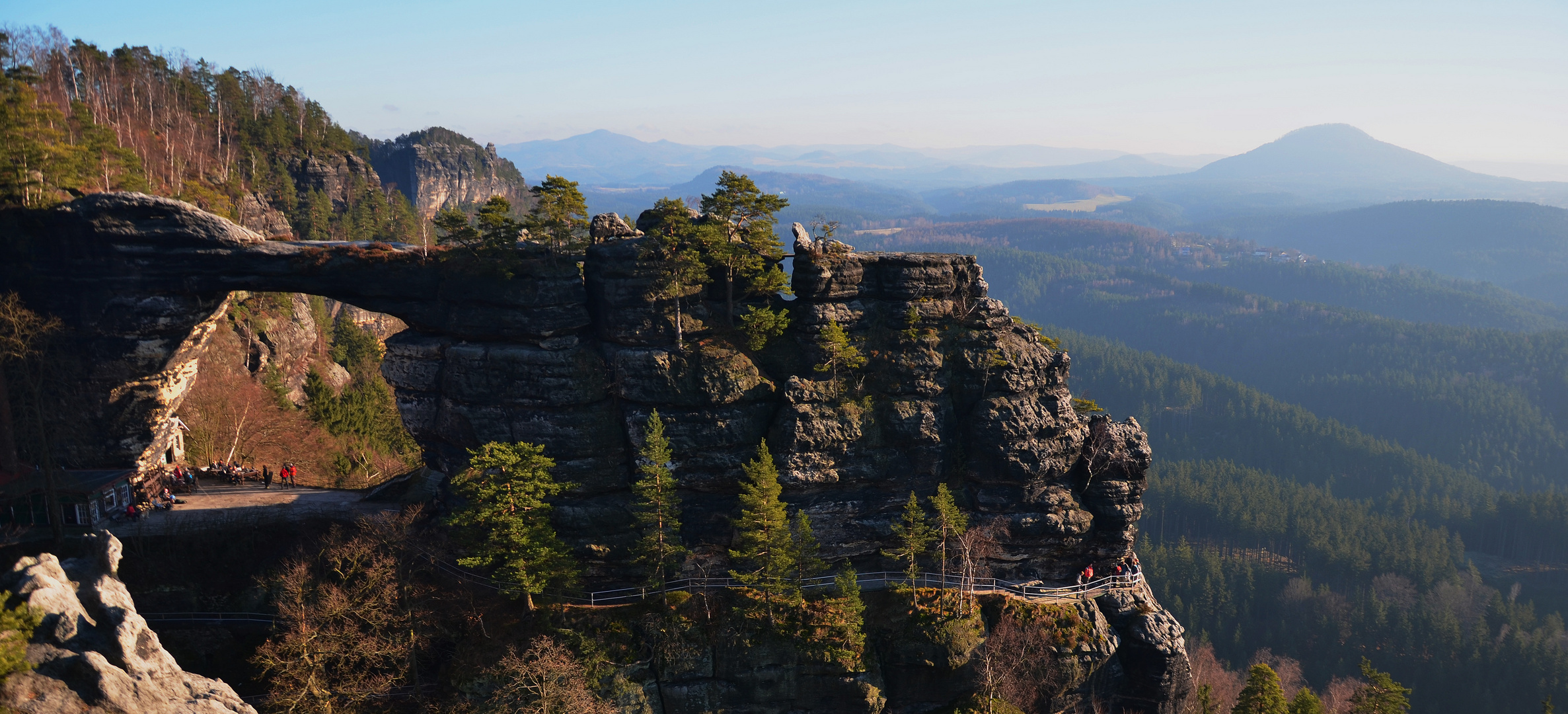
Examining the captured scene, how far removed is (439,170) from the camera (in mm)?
147375

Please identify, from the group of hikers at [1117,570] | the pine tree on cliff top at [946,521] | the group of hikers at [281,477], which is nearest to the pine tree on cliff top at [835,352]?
the pine tree on cliff top at [946,521]

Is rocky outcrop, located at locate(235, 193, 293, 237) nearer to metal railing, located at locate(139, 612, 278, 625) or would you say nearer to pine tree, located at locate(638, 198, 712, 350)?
metal railing, located at locate(139, 612, 278, 625)

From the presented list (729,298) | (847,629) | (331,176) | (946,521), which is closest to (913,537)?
(946,521)

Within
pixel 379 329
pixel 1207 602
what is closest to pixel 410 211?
pixel 379 329

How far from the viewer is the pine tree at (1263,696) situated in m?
34.6

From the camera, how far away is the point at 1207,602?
97625 millimetres

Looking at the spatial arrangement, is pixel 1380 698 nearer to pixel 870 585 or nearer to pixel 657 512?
pixel 870 585

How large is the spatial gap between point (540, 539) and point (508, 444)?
4.62 meters

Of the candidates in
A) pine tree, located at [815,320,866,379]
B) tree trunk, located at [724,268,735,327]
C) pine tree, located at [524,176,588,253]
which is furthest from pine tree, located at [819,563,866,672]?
pine tree, located at [524,176,588,253]

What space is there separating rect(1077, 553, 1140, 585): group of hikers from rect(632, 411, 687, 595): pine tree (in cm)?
2187

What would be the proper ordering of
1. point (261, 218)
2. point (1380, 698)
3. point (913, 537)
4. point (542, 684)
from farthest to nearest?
point (261, 218) < point (913, 537) < point (1380, 698) < point (542, 684)

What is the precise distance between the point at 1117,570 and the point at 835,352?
20109 mm

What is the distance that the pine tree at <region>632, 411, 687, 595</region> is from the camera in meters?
35.7

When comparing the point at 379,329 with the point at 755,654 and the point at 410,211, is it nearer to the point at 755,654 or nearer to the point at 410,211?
the point at 410,211
